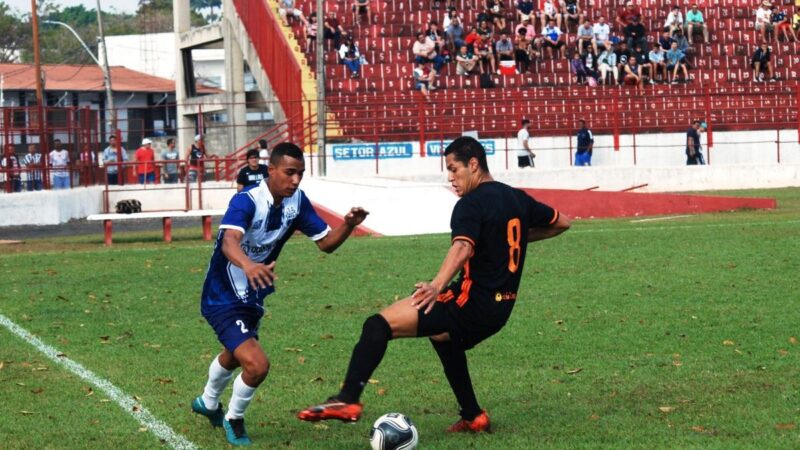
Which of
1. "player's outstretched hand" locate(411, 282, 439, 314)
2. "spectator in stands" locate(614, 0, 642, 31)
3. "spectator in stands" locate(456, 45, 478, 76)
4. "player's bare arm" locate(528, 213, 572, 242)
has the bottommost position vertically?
"player's outstretched hand" locate(411, 282, 439, 314)

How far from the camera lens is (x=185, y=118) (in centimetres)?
5522

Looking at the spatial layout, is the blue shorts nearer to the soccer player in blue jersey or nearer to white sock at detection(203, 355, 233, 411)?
the soccer player in blue jersey

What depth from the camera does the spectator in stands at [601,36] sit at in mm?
40469

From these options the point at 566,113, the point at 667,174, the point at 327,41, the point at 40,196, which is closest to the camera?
the point at 40,196

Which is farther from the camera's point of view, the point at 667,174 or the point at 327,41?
the point at 327,41

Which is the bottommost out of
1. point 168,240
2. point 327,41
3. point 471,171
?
point 168,240

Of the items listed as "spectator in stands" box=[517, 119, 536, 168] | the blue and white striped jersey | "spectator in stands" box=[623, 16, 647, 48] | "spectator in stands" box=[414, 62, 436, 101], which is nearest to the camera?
the blue and white striped jersey

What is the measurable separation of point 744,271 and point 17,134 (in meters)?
20.8

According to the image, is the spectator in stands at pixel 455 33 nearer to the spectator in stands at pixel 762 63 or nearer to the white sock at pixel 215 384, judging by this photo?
the spectator in stands at pixel 762 63

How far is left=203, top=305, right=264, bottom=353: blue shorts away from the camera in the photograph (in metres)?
7.62

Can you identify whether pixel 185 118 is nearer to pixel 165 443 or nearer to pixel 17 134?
pixel 17 134

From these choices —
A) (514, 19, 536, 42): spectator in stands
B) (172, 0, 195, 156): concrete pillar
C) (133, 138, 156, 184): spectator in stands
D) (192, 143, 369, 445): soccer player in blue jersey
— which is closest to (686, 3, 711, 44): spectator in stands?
(514, 19, 536, 42): spectator in stands

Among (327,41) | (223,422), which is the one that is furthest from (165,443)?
(327,41)

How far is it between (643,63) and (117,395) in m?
33.0
